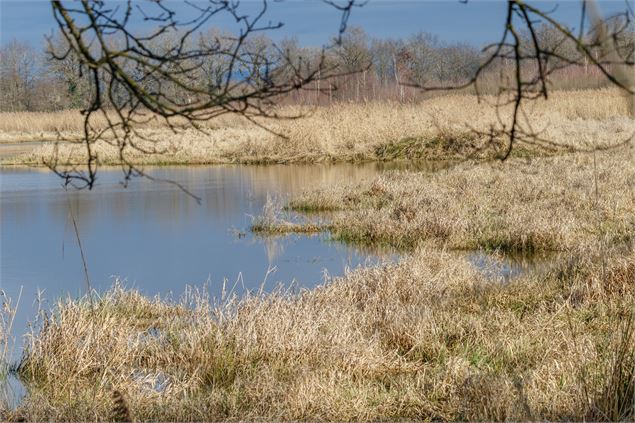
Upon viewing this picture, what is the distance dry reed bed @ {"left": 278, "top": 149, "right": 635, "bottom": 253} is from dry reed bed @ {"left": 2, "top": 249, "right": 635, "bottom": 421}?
1.61 m

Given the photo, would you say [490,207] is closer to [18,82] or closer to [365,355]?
[365,355]

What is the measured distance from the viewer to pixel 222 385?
5.86m

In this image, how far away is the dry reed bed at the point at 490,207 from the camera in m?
10.6

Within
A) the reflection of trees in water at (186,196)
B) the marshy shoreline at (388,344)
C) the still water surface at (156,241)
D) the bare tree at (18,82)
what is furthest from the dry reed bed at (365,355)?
the bare tree at (18,82)

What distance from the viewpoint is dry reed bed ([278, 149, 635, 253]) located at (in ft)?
34.9

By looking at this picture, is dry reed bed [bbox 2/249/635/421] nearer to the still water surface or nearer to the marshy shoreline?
the marshy shoreline

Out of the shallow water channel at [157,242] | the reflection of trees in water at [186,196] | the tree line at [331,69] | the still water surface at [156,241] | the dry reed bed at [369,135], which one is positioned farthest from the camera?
the dry reed bed at [369,135]

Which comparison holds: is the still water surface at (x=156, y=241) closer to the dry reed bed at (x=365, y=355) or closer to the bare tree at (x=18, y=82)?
the dry reed bed at (x=365, y=355)

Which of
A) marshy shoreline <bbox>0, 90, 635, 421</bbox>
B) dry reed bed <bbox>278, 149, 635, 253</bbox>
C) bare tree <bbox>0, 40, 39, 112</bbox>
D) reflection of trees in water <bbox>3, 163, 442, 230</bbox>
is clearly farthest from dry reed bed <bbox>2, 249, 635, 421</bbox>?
bare tree <bbox>0, 40, 39, 112</bbox>

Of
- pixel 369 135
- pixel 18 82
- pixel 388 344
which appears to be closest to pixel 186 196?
pixel 369 135

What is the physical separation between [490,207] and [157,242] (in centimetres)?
474

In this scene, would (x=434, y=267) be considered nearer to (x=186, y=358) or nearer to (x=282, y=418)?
(x=186, y=358)

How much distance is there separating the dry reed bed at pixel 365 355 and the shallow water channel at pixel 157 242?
0.91 m

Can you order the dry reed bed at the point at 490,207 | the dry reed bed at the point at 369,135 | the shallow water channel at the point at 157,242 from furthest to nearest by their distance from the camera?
the dry reed bed at the point at 369,135 < the dry reed bed at the point at 490,207 < the shallow water channel at the point at 157,242
